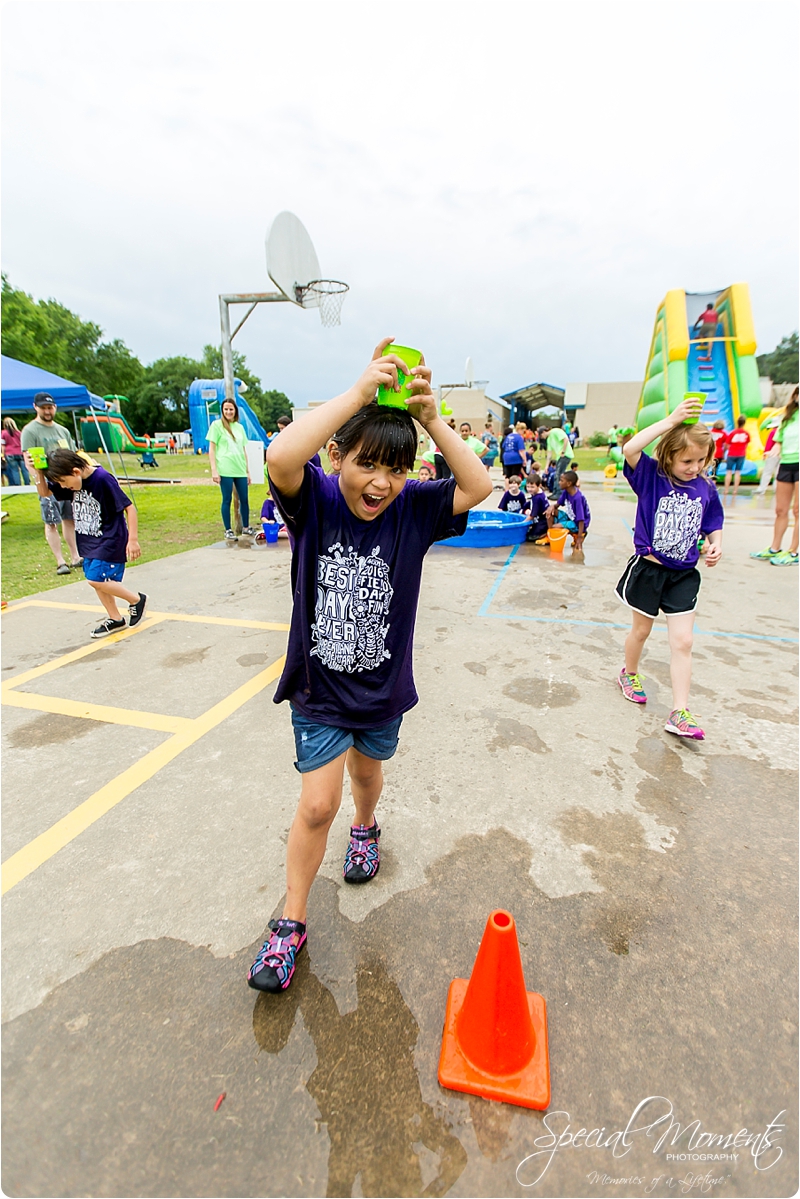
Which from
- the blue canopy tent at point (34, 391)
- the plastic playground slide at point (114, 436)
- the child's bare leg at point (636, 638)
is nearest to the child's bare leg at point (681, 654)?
the child's bare leg at point (636, 638)

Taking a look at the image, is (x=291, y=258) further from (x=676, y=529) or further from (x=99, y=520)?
(x=676, y=529)

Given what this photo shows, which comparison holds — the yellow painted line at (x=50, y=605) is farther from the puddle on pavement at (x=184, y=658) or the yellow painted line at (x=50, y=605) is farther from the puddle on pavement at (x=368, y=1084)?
the puddle on pavement at (x=368, y=1084)

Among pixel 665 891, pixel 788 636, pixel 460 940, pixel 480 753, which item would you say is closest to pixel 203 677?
pixel 480 753

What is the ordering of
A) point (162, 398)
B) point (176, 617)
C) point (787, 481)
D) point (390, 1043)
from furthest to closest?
point (162, 398), point (787, 481), point (176, 617), point (390, 1043)

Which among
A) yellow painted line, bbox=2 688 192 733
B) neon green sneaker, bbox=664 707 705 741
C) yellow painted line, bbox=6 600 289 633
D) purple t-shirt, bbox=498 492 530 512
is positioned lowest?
yellow painted line, bbox=2 688 192 733

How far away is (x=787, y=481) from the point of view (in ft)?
23.4

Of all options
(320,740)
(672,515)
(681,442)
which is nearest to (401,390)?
(320,740)

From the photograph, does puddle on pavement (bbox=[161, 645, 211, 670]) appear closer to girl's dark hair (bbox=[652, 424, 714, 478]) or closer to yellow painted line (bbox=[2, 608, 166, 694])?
yellow painted line (bbox=[2, 608, 166, 694])

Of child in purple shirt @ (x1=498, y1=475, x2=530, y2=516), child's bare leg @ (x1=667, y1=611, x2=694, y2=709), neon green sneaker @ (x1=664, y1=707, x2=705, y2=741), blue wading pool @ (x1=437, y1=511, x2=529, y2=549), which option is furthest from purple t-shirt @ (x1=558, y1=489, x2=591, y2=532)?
neon green sneaker @ (x1=664, y1=707, x2=705, y2=741)

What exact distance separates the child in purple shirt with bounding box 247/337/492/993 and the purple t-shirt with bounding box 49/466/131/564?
3328mm

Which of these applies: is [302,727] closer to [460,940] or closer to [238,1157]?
[460,940]

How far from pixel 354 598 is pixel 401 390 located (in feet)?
2.13

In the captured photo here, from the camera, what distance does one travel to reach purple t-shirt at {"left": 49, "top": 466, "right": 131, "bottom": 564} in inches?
169

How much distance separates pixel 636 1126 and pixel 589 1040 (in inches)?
7.9
